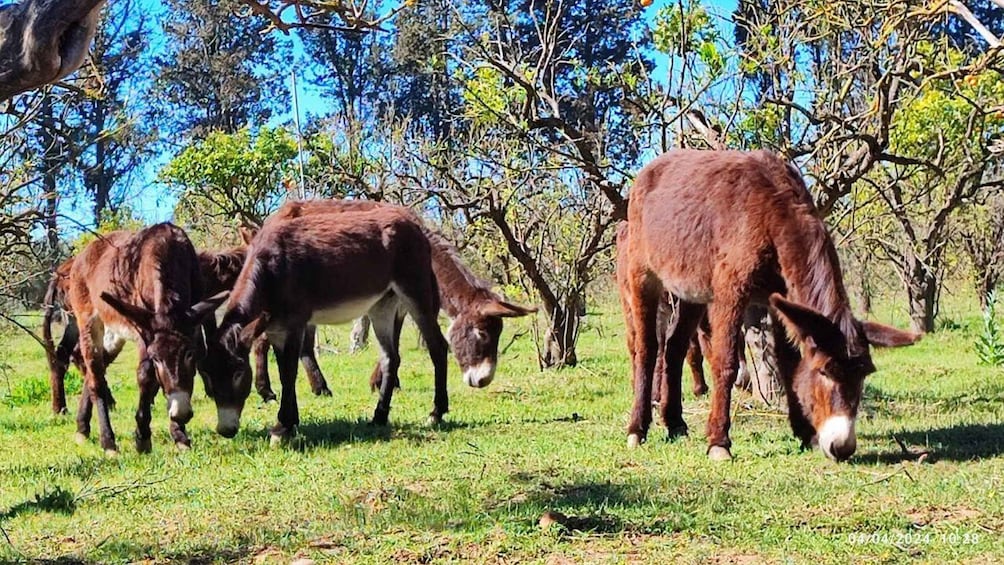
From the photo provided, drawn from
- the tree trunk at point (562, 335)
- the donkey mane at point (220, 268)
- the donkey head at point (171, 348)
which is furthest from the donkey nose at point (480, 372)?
the tree trunk at point (562, 335)

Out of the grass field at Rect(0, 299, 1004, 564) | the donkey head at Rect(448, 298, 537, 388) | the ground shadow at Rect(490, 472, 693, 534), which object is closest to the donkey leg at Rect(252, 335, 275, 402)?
the grass field at Rect(0, 299, 1004, 564)

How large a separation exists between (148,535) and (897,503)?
12.1 ft

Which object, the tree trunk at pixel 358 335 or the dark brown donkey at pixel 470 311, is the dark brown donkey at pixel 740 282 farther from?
the tree trunk at pixel 358 335

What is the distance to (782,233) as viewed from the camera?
Result: 6.62 m

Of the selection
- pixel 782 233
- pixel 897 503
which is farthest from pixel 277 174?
pixel 897 503

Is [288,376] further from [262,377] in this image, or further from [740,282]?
[740,282]

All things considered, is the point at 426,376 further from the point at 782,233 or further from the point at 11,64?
the point at 11,64

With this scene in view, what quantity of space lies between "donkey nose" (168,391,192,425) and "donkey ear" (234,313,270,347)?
59cm

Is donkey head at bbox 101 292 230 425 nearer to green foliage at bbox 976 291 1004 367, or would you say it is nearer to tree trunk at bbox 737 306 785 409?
tree trunk at bbox 737 306 785 409

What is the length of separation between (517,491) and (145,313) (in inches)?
135

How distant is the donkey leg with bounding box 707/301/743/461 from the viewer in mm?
6676

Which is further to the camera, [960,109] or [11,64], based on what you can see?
[960,109]

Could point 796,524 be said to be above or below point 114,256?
below

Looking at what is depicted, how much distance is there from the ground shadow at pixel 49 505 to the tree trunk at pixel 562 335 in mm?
8169
